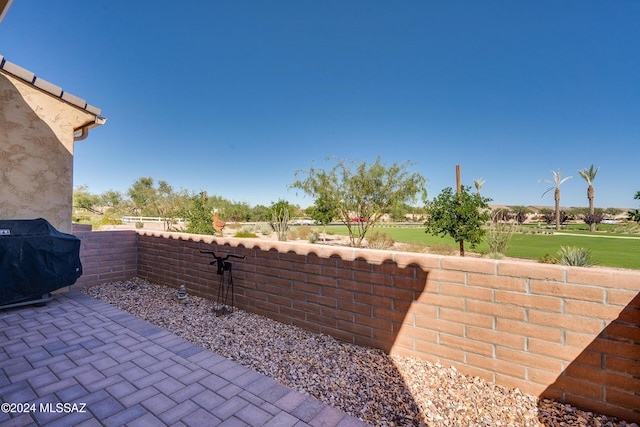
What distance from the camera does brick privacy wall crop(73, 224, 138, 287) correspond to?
5.74 meters

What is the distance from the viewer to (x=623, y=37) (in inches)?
430

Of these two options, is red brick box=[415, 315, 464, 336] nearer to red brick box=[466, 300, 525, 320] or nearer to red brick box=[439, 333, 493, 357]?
red brick box=[439, 333, 493, 357]

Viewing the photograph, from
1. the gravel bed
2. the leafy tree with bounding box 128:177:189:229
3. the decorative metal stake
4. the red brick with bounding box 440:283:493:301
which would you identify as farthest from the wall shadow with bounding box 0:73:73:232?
the leafy tree with bounding box 128:177:189:229

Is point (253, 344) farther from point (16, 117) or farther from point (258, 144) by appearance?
point (258, 144)

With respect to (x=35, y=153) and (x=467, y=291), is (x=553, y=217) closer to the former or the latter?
(x=467, y=291)

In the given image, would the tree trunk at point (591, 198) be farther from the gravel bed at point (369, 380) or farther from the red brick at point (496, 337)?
the gravel bed at point (369, 380)

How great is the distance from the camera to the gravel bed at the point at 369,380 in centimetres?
197

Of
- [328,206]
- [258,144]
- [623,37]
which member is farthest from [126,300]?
[258,144]

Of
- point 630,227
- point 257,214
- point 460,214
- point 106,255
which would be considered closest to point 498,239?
point 460,214

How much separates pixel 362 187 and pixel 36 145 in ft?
38.8

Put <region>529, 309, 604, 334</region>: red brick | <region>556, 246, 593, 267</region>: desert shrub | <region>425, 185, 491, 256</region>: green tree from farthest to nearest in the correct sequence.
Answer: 1. <region>425, 185, 491, 256</region>: green tree
2. <region>556, 246, 593, 267</region>: desert shrub
3. <region>529, 309, 604, 334</region>: red brick

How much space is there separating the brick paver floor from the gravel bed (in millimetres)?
180

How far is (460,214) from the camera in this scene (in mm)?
9359

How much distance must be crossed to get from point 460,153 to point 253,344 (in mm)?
26543
